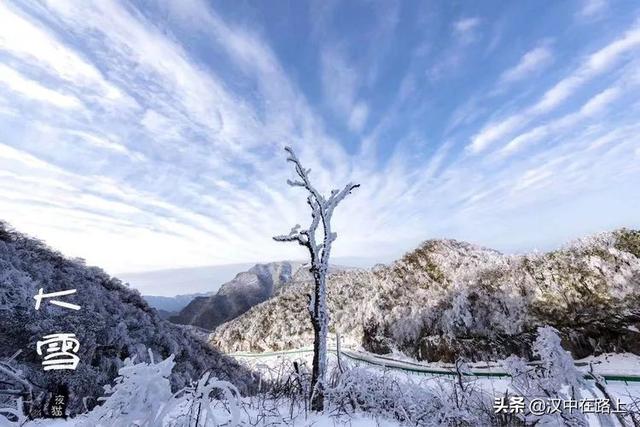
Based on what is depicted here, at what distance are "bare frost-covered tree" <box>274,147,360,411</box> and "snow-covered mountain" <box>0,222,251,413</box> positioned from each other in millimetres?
2426

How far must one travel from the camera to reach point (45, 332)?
35.0ft

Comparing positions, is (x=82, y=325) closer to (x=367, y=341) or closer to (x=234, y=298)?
(x=367, y=341)

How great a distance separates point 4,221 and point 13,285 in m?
7.07

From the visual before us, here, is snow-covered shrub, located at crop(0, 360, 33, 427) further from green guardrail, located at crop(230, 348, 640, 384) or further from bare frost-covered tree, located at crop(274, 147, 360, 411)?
green guardrail, located at crop(230, 348, 640, 384)

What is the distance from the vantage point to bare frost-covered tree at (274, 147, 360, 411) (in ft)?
24.5

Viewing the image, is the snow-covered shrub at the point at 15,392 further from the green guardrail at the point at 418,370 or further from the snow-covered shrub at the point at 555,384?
the green guardrail at the point at 418,370

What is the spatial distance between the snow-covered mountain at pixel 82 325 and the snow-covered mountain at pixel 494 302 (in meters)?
16.1

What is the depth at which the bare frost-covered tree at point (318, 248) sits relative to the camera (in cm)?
747

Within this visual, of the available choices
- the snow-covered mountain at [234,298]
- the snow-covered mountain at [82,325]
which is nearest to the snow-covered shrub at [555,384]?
the snow-covered mountain at [82,325]

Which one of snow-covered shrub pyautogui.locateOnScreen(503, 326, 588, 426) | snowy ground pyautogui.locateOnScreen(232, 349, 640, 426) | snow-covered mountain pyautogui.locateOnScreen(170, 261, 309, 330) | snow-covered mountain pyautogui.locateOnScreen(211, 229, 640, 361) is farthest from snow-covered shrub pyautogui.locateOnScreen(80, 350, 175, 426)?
snow-covered mountain pyautogui.locateOnScreen(170, 261, 309, 330)

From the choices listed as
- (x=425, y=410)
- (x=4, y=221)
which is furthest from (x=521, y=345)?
(x=4, y=221)

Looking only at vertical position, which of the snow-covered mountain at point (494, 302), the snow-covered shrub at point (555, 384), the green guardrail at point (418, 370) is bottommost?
the green guardrail at point (418, 370)

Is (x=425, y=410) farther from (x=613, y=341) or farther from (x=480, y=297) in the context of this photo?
(x=480, y=297)

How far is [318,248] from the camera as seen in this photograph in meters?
8.19
